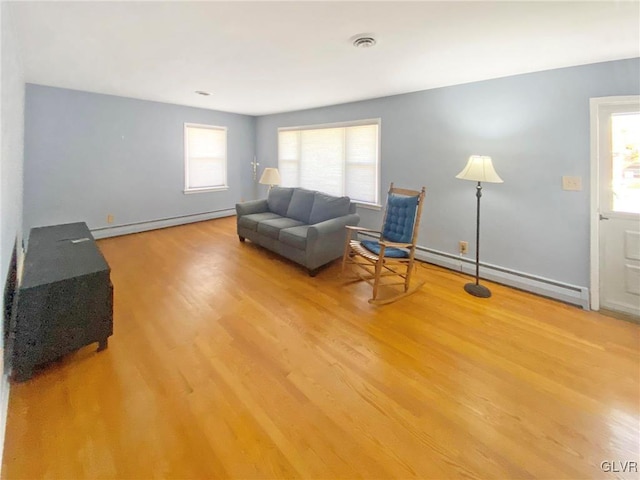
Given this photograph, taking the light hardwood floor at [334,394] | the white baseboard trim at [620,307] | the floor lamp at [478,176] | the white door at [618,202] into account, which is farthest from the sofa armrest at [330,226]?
the white baseboard trim at [620,307]

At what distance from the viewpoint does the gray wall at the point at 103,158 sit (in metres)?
4.12

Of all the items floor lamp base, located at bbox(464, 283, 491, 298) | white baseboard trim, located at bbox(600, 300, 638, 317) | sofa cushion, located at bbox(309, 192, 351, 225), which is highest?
sofa cushion, located at bbox(309, 192, 351, 225)

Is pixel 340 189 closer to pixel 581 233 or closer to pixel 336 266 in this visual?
pixel 336 266

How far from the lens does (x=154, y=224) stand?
5.46 m

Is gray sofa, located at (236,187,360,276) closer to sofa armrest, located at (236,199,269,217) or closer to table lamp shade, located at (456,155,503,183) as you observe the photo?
sofa armrest, located at (236,199,269,217)

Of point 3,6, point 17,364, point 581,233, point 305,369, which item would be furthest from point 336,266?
point 3,6

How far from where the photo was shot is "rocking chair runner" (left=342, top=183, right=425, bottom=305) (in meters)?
2.93

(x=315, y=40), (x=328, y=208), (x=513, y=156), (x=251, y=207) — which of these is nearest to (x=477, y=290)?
(x=513, y=156)

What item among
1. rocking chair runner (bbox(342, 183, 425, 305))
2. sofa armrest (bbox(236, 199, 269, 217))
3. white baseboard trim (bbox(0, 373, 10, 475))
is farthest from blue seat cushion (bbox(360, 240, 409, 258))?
white baseboard trim (bbox(0, 373, 10, 475))

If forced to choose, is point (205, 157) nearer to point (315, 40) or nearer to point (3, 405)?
point (315, 40)

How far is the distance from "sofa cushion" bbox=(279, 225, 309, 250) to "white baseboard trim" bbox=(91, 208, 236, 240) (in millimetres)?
3061

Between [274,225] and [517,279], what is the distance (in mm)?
2963

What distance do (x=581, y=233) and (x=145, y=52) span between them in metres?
4.43

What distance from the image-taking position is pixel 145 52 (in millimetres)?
2725
